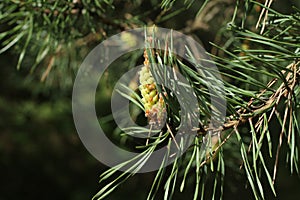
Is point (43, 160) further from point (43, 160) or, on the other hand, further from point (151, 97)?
point (151, 97)

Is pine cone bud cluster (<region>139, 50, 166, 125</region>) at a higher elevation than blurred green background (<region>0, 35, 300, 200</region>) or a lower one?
higher

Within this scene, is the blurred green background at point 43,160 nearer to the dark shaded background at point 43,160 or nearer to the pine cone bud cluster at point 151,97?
the dark shaded background at point 43,160

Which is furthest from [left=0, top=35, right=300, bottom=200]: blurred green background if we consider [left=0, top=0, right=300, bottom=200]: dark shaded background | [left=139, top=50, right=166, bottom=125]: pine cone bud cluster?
[left=139, top=50, right=166, bottom=125]: pine cone bud cluster

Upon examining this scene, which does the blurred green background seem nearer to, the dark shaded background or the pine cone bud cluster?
the dark shaded background

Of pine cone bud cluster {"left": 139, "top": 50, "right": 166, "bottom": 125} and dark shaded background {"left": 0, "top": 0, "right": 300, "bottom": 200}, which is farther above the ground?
pine cone bud cluster {"left": 139, "top": 50, "right": 166, "bottom": 125}

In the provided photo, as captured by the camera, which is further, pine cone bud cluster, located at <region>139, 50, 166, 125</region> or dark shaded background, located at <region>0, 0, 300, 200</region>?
dark shaded background, located at <region>0, 0, 300, 200</region>

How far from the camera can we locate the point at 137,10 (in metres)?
0.76

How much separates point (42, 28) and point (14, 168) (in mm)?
1661

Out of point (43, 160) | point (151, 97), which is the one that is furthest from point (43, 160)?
point (151, 97)

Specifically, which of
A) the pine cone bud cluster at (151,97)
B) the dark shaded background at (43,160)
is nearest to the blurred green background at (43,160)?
the dark shaded background at (43,160)

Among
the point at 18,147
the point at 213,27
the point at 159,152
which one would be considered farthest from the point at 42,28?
the point at 18,147

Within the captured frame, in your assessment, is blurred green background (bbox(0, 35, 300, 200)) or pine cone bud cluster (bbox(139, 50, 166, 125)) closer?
pine cone bud cluster (bbox(139, 50, 166, 125))

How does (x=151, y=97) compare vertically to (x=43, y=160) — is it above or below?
above

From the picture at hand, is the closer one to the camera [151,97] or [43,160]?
[151,97]
